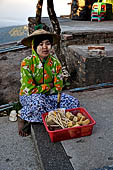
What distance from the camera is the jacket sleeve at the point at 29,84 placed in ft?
9.75

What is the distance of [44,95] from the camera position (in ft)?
9.96

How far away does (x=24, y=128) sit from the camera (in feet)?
10.4

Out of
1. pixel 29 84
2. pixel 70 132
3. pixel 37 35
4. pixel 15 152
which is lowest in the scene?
pixel 15 152

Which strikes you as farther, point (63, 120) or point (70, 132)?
point (63, 120)

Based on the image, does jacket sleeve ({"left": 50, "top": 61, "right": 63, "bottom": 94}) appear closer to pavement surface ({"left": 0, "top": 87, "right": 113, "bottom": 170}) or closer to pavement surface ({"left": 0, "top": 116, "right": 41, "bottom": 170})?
pavement surface ({"left": 0, "top": 87, "right": 113, "bottom": 170})

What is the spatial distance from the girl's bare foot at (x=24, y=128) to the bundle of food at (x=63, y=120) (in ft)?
Result: 1.69

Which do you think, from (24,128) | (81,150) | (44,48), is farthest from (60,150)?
(44,48)

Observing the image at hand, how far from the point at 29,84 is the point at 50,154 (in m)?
1.06

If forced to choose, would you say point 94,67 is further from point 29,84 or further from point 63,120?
point 63,120

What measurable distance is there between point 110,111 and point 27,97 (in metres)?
1.35

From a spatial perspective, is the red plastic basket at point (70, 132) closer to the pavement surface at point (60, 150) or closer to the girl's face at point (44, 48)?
the pavement surface at point (60, 150)

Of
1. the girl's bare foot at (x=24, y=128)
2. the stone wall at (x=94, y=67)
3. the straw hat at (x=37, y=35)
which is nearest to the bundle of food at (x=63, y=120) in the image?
the girl's bare foot at (x=24, y=128)

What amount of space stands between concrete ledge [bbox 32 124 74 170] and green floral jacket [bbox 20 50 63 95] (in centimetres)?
63

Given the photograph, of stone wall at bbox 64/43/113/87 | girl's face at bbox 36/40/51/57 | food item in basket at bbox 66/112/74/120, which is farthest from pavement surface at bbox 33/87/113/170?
stone wall at bbox 64/43/113/87
